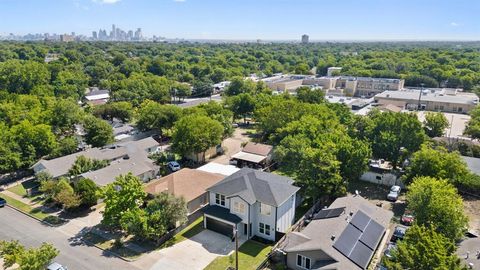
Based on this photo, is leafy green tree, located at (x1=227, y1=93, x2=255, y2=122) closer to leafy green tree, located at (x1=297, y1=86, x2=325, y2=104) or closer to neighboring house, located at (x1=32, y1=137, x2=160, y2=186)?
leafy green tree, located at (x1=297, y1=86, x2=325, y2=104)

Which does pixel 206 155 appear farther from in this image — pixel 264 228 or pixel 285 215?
pixel 285 215

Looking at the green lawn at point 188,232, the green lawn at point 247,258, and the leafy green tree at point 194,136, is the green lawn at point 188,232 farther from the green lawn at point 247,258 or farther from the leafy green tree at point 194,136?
the leafy green tree at point 194,136

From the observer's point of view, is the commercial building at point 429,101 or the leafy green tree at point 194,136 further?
the commercial building at point 429,101

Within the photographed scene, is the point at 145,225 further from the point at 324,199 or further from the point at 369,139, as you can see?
the point at 369,139

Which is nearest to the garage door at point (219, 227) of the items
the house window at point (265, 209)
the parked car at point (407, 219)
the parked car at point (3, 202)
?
the house window at point (265, 209)

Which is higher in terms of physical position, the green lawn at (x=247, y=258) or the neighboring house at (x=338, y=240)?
the neighboring house at (x=338, y=240)

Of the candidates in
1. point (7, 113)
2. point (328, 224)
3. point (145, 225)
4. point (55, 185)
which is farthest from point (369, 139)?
point (7, 113)

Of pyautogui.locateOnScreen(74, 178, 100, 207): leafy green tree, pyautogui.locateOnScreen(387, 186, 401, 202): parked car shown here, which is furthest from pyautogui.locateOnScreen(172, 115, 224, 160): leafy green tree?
pyautogui.locateOnScreen(387, 186, 401, 202): parked car
